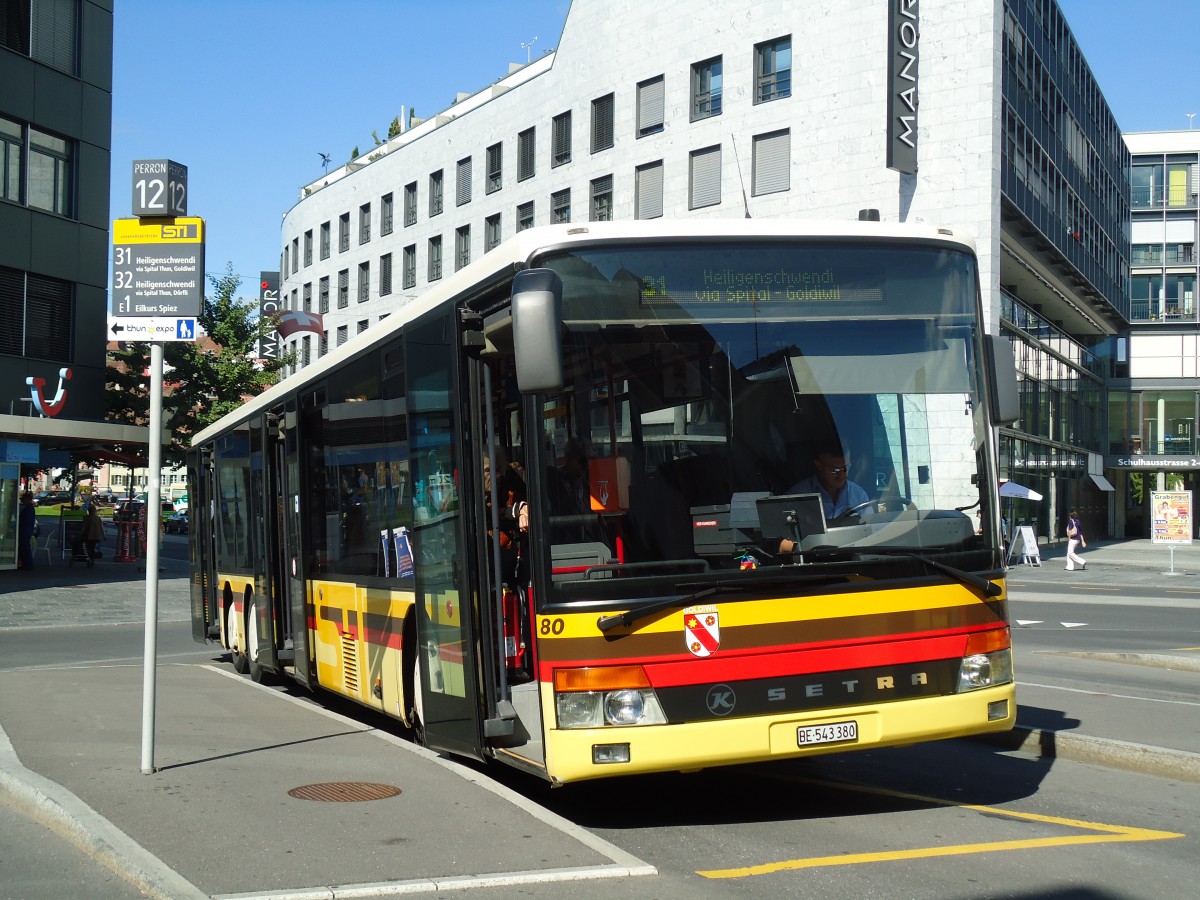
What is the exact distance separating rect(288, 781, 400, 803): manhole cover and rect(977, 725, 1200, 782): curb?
14.5ft

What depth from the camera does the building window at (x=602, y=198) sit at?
46344 millimetres

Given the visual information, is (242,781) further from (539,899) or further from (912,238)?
(912,238)

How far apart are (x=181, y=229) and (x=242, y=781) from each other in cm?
318

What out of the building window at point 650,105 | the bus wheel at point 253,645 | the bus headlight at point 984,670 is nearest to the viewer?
the bus headlight at point 984,670

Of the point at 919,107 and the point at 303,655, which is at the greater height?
the point at 919,107

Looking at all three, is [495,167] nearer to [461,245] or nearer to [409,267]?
[461,245]

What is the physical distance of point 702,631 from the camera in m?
6.50

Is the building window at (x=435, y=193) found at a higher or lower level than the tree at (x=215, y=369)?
higher

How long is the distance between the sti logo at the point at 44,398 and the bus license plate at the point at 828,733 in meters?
27.5

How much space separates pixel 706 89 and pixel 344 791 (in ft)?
124

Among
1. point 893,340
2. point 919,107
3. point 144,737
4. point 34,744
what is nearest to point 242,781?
point 144,737

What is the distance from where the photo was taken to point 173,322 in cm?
797

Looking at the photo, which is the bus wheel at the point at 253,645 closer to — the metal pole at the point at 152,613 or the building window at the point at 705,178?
the metal pole at the point at 152,613

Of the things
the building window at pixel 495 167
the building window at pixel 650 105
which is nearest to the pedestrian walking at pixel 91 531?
the building window at pixel 650 105
